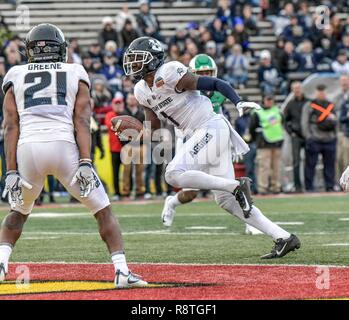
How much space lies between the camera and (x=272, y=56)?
2305 cm

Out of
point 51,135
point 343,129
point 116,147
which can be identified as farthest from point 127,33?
point 51,135

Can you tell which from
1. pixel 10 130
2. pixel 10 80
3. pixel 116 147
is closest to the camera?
pixel 10 130

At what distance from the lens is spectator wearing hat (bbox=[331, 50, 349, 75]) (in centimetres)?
2223

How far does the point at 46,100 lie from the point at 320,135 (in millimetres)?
12660

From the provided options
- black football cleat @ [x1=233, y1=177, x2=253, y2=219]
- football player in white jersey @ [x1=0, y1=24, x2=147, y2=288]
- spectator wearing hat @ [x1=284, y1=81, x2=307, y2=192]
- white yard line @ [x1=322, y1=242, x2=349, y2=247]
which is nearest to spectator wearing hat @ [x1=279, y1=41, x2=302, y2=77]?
spectator wearing hat @ [x1=284, y1=81, x2=307, y2=192]

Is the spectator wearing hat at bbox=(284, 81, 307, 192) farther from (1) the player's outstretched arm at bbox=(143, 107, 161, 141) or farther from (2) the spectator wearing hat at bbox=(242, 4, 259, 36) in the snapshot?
(1) the player's outstretched arm at bbox=(143, 107, 161, 141)

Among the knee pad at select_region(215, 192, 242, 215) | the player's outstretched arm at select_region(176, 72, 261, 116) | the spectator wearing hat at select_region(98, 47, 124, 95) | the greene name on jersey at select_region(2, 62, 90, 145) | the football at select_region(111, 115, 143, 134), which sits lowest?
the spectator wearing hat at select_region(98, 47, 124, 95)

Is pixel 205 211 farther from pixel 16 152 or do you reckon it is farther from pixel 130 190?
pixel 16 152

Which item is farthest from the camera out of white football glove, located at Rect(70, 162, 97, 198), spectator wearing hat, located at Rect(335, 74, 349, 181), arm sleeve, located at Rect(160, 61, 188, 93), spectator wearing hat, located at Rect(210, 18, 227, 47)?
spectator wearing hat, located at Rect(210, 18, 227, 47)

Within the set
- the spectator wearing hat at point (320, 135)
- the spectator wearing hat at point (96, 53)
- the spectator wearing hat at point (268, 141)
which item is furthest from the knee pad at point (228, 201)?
Answer: the spectator wearing hat at point (96, 53)

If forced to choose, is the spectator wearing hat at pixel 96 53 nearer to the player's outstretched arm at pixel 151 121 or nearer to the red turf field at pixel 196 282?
the player's outstretched arm at pixel 151 121

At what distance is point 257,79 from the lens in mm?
23234

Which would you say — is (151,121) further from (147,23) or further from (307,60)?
(307,60)
